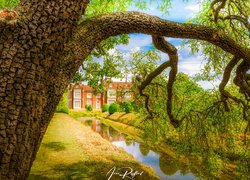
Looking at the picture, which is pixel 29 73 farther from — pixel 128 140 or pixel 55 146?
pixel 128 140

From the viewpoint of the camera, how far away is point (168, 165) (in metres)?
16.4

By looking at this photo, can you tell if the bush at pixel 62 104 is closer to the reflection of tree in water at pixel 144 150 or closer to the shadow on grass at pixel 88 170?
the reflection of tree in water at pixel 144 150

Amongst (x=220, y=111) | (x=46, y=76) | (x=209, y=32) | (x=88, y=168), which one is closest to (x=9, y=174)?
(x=46, y=76)

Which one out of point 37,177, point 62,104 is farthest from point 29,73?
point 62,104

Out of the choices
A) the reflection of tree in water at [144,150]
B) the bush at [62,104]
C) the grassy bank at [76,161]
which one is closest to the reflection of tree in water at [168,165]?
the grassy bank at [76,161]

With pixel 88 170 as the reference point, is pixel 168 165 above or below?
below

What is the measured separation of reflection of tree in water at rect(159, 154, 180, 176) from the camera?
1535cm

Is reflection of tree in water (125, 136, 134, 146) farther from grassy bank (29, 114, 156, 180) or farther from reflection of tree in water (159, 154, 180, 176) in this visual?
reflection of tree in water (159, 154, 180, 176)

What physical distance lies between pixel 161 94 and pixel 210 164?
9.10 ft

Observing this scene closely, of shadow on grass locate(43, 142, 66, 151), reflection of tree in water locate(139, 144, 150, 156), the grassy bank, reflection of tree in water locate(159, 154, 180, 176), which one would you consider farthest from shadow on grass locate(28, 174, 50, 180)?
Result: reflection of tree in water locate(139, 144, 150, 156)

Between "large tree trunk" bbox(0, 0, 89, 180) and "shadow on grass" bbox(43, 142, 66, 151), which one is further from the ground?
"large tree trunk" bbox(0, 0, 89, 180)

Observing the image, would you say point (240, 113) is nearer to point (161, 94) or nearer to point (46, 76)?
point (161, 94)

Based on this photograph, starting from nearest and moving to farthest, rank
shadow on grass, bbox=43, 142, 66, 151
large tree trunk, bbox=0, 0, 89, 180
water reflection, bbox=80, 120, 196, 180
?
large tree trunk, bbox=0, 0, 89, 180
water reflection, bbox=80, 120, 196, 180
shadow on grass, bbox=43, 142, 66, 151

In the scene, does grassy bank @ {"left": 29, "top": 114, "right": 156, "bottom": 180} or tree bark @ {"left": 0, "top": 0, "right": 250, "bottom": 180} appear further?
grassy bank @ {"left": 29, "top": 114, "right": 156, "bottom": 180}
